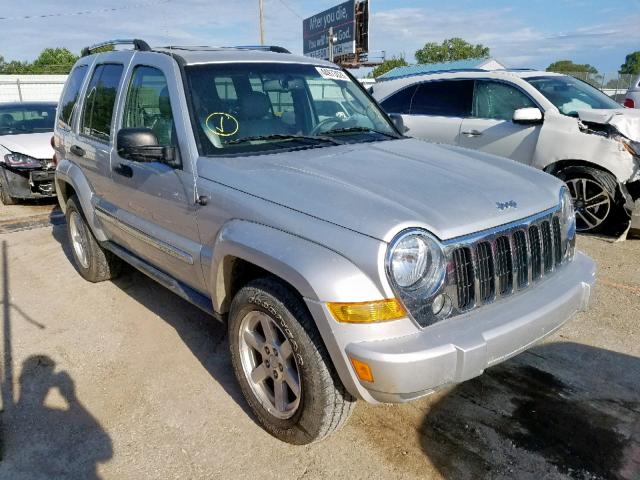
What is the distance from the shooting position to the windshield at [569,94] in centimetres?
640

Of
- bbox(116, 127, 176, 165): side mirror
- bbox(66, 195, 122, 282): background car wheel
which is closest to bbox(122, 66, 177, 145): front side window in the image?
bbox(116, 127, 176, 165): side mirror

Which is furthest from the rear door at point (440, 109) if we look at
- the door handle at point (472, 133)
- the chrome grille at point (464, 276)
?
the chrome grille at point (464, 276)

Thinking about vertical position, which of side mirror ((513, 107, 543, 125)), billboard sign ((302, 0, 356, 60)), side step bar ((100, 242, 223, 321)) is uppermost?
billboard sign ((302, 0, 356, 60))

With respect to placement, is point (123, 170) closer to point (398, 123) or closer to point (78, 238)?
point (78, 238)

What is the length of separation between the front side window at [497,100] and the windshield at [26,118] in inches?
274

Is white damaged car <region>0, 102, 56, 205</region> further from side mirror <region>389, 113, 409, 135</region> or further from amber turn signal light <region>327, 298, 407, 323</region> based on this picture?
amber turn signal light <region>327, 298, 407, 323</region>

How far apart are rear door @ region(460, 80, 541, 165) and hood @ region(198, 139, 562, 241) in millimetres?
3260

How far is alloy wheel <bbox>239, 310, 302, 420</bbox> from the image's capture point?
2.66 metres

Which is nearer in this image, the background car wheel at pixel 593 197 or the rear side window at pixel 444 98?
the background car wheel at pixel 593 197

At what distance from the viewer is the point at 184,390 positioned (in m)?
3.35

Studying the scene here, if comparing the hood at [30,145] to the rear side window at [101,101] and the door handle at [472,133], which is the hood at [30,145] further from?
the door handle at [472,133]

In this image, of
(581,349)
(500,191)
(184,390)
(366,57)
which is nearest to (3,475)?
(184,390)

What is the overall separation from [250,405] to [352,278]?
1194 millimetres

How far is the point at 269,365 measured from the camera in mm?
2803
